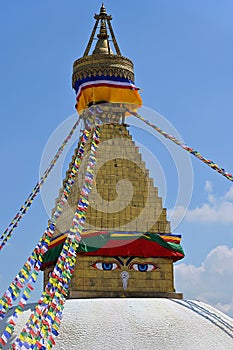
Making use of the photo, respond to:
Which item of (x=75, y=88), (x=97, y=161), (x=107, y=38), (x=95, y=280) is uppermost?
(x=107, y=38)

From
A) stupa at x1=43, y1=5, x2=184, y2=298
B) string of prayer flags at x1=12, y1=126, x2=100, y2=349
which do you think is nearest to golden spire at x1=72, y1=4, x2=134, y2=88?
stupa at x1=43, y1=5, x2=184, y2=298

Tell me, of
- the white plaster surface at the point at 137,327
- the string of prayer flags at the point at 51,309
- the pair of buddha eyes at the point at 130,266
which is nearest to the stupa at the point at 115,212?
the pair of buddha eyes at the point at 130,266

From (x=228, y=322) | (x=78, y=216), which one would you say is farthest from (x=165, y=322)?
(x=78, y=216)

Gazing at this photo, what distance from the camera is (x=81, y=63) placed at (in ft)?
62.4

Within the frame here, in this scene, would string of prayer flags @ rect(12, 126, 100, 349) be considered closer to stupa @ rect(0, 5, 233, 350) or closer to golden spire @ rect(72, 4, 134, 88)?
stupa @ rect(0, 5, 233, 350)

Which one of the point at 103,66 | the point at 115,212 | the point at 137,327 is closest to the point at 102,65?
the point at 103,66

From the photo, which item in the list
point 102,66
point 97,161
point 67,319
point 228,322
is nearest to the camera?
point 67,319

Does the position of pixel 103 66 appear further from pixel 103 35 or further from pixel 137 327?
pixel 137 327

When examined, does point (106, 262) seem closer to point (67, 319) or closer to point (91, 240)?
point (91, 240)

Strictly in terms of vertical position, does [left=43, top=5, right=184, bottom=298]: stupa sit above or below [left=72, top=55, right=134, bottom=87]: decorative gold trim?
below

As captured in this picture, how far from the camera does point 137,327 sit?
13.4 metres

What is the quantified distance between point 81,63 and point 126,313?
8568 millimetres

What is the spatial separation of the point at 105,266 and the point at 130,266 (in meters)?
0.69

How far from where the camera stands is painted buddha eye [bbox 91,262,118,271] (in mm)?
16156
